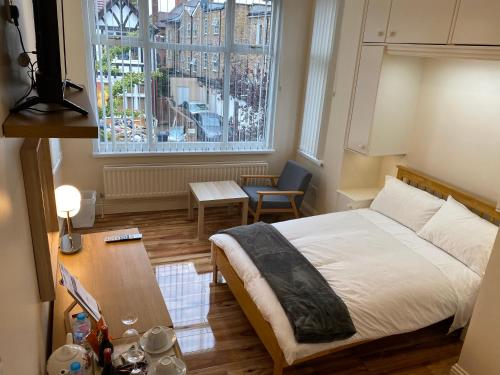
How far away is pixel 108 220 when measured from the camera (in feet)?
14.8

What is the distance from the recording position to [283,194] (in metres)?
4.29

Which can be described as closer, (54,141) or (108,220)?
(54,141)

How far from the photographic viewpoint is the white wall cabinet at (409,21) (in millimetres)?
2861

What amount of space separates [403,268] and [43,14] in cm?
263

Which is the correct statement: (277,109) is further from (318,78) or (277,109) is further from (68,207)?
(68,207)

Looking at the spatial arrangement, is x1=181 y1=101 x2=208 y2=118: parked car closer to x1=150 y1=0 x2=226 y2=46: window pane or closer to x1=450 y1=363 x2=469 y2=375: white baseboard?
x1=150 y1=0 x2=226 y2=46: window pane

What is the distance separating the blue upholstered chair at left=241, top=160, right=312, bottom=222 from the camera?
429cm

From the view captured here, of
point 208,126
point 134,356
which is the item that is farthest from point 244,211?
point 134,356

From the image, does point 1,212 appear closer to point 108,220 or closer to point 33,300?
point 33,300

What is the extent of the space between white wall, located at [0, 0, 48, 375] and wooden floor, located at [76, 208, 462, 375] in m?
1.44

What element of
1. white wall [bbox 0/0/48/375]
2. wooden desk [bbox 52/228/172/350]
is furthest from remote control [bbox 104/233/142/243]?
white wall [bbox 0/0/48/375]

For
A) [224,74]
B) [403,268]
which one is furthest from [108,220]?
[403,268]

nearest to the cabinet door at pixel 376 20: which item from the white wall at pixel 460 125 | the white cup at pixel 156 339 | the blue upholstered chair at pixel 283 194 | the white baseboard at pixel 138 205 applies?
the white wall at pixel 460 125

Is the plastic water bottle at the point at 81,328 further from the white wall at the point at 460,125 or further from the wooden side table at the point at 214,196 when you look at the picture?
the white wall at the point at 460,125
